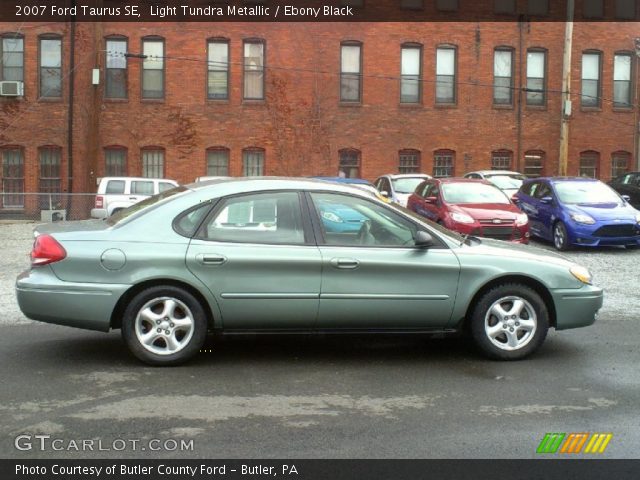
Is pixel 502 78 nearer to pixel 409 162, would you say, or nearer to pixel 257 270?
pixel 409 162

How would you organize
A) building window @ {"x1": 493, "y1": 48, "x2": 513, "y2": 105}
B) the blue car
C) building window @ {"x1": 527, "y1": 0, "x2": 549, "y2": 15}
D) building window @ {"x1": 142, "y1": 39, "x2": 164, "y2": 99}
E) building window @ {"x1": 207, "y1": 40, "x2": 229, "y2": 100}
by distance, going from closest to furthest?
the blue car → building window @ {"x1": 142, "y1": 39, "x2": 164, "y2": 99} → building window @ {"x1": 207, "y1": 40, "x2": 229, "y2": 100} → building window @ {"x1": 493, "y1": 48, "x2": 513, "y2": 105} → building window @ {"x1": 527, "y1": 0, "x2": 549, "y2": 15}

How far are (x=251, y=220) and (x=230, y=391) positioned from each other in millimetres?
1500

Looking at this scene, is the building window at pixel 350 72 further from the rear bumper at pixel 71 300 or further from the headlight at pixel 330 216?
the rear bumper at pixel 71 300

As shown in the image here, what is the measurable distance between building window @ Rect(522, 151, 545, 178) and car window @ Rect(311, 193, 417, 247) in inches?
1010

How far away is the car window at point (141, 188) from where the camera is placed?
914 inches

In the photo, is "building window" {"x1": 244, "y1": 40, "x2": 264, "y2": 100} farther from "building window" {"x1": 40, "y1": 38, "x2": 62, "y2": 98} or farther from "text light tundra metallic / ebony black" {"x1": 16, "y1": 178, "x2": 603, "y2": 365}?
"text light tundra metallic / ebony black" {"x1": 16, "y1": 178, "x2": 603, "y2": 365}

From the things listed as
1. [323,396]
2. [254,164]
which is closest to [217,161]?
[254,164]

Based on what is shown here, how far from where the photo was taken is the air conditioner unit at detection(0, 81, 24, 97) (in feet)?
91.1

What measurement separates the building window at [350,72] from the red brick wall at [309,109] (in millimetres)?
269

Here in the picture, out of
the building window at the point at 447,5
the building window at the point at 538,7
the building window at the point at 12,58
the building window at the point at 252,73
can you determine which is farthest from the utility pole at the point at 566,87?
the building window at the point at 12,58

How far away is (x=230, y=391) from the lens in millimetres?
5871

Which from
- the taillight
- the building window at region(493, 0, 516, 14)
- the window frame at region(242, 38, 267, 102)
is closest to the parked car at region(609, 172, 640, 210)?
the building window at region(493, 0, 516, 14)

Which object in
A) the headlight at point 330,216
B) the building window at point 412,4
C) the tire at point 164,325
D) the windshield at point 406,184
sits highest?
the building window at point 412,4
